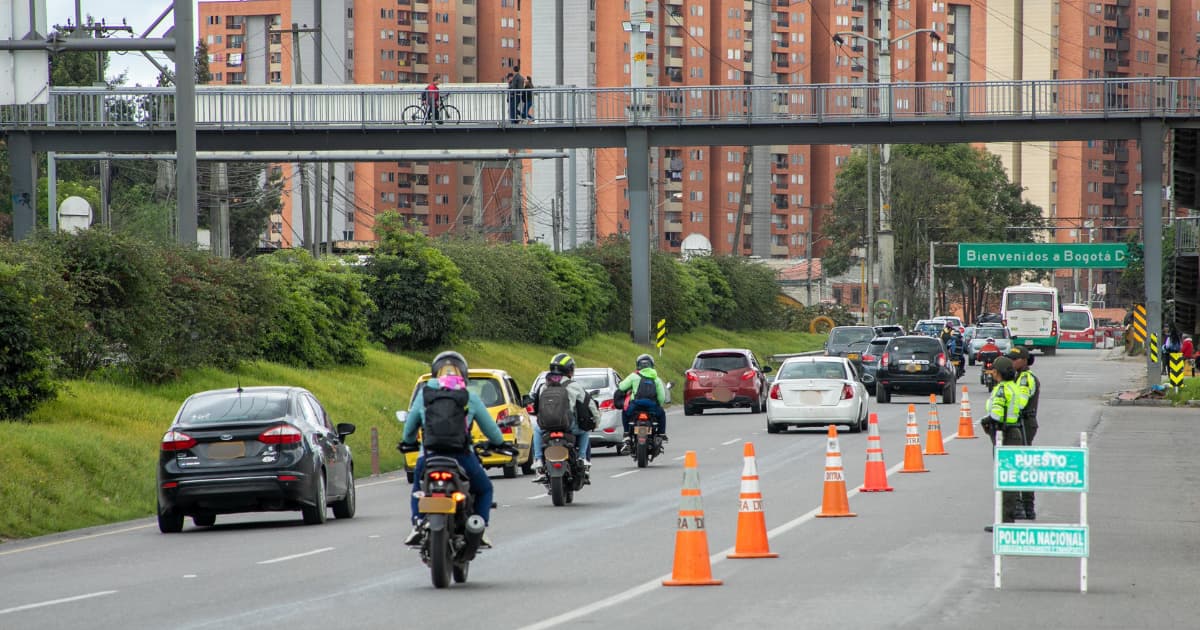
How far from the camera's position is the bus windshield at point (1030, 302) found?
98.8m

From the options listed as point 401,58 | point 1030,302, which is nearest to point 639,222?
point 1030,302

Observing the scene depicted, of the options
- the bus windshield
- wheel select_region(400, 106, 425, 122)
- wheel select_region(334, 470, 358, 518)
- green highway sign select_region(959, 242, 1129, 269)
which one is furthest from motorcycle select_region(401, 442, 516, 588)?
the bus windshield

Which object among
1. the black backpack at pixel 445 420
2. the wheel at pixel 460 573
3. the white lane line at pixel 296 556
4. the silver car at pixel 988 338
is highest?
the black backpack at pixel 445 420

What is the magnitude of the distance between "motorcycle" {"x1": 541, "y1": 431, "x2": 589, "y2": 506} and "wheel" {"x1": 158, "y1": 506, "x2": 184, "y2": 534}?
4201 mm

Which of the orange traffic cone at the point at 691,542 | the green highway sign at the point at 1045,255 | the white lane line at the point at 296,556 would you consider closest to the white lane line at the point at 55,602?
the white lane line at the point at 296,556

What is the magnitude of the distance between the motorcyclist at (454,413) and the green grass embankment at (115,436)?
815 cm

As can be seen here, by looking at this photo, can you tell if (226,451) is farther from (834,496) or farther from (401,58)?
(401,58)

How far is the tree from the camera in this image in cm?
12156

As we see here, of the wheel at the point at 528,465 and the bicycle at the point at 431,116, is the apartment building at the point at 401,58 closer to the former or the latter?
the bicycle at the point at 431,116

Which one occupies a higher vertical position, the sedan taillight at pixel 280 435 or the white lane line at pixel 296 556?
the sedan taillight at pixel 280 435

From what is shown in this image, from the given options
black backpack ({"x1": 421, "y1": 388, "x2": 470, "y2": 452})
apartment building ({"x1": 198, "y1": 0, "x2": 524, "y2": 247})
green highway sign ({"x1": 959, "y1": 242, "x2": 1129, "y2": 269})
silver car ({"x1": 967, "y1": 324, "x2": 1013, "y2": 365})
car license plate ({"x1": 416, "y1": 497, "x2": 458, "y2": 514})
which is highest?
apartment building ({"x1": 198, "y1": 0, "x2": 524, "y2": 247})

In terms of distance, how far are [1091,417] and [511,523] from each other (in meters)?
25.5

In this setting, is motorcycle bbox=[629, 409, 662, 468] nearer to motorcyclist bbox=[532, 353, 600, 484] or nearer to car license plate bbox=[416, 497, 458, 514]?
motorcyclist bbox=[532, 353, 600, 484]

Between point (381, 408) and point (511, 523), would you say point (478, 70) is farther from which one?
point (511, 523)
